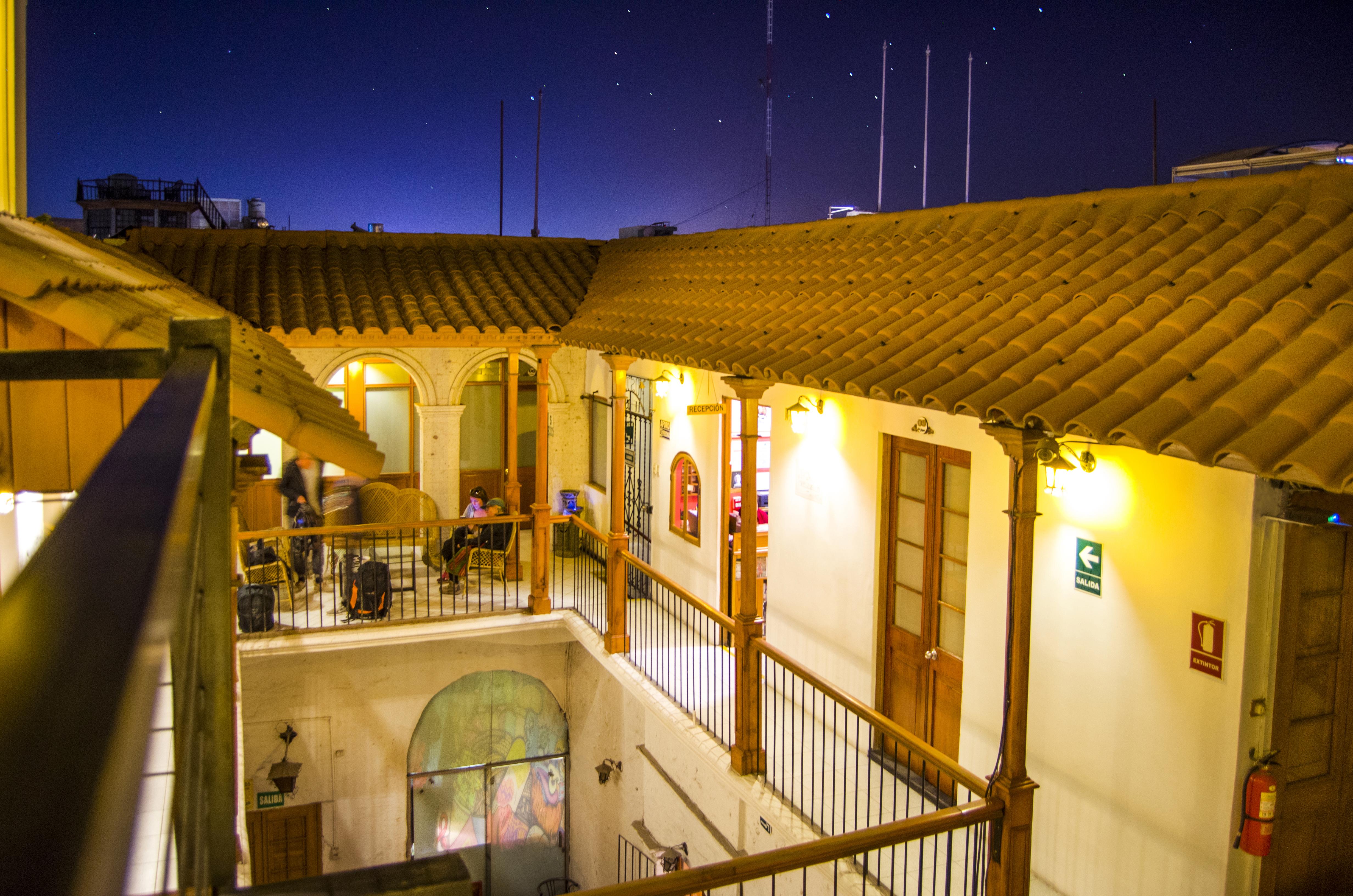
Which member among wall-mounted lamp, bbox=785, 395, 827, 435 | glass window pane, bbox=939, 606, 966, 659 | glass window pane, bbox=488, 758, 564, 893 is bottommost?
glass window pane, bbox=488, 758, 564, 893

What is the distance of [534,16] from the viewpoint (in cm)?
5897

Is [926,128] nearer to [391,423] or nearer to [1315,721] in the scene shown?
[1315,721]

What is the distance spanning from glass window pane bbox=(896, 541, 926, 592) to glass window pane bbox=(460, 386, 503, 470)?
8689 mm

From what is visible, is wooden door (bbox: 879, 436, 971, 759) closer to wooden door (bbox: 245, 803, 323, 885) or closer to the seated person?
the seated person

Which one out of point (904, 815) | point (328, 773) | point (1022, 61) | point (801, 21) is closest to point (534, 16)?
point (801, 21)

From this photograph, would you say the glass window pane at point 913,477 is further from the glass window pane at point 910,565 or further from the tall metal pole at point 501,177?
the tall metal pole at point 501,177

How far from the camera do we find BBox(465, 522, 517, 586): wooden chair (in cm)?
1191

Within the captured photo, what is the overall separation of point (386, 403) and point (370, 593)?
4.75 meters

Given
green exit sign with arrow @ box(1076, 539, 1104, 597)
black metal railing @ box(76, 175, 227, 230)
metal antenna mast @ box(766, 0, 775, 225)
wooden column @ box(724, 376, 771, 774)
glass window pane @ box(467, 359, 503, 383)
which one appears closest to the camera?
green exit sign with arrow @ box(1076, 539, 1104, 597)

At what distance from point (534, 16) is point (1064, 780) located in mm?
59739

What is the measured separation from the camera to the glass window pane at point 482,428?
1559 cm

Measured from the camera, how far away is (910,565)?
324 inches

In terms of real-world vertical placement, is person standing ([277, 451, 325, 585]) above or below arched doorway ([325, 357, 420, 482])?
below

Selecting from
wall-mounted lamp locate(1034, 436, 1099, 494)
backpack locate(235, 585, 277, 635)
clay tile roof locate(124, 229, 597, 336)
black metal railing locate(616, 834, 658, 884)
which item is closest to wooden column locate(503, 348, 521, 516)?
clay tile roof locate(124, 229, 597, 336)
